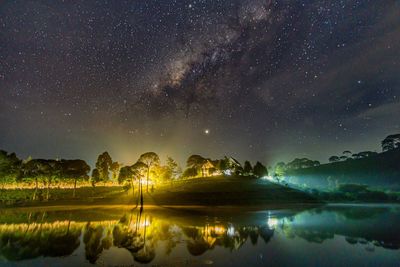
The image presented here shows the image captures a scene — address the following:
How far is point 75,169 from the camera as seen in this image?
102438 millimetres

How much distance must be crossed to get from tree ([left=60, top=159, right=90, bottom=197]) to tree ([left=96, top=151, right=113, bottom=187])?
4.75m

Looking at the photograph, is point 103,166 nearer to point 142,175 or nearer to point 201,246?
point 142,175

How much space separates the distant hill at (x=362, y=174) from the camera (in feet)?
503

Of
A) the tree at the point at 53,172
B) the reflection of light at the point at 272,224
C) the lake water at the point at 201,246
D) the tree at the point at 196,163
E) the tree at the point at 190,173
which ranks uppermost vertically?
the tree at the point at 196,163

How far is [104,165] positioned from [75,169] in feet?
42.7

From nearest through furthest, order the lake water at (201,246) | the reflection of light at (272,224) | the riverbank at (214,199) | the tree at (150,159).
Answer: the lake water at (201,246), the reflection of light at (272,224), the riverbank at (214,199), the tree at (150,159)

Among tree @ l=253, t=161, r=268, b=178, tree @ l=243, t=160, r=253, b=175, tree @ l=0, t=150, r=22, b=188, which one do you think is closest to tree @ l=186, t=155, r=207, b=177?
tree @ l=243, t=160, r=253, b=175

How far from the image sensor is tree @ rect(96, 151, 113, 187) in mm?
112344

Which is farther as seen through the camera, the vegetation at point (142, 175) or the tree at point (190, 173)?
the tree at point (190, 173)

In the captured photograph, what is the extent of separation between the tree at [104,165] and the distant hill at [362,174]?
99827 mm

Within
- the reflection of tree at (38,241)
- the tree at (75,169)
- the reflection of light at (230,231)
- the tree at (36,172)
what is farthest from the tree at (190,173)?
the reflection of light at (230,231)

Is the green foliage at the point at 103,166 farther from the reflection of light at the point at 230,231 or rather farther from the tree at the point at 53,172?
the reflection of light at the point at 230,231

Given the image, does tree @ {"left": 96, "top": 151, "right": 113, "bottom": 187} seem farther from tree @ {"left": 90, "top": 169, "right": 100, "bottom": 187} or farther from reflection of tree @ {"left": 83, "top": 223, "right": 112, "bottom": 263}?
reflection of tree @ {"left": 83, "top": 223, "right": 112, "bottom": 263}

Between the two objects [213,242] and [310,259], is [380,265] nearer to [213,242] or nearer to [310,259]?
[310,259]
